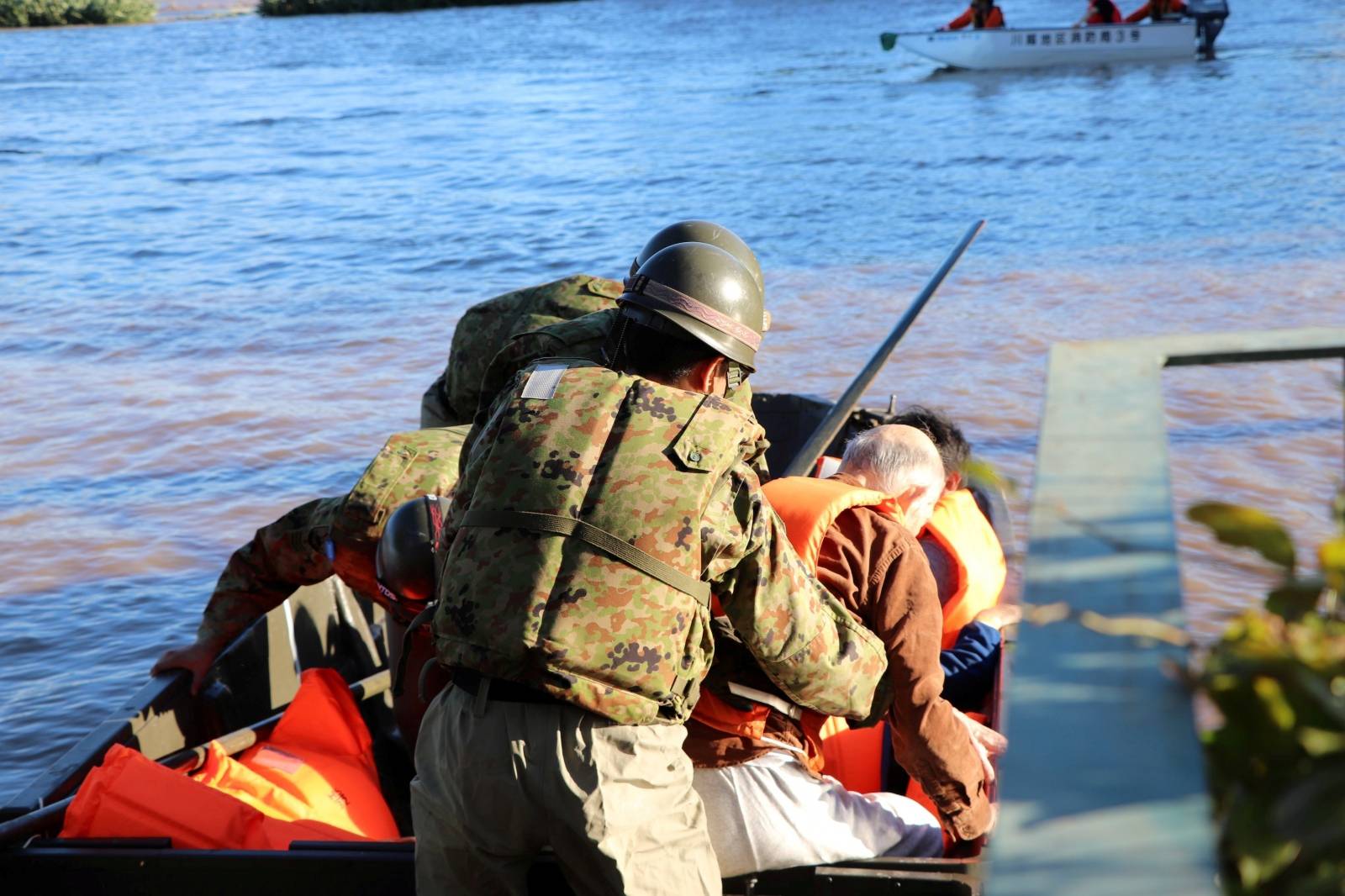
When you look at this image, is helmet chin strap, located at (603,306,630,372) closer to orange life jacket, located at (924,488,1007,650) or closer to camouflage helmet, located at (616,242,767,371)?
camouflage helmet, located at (616,242,767,371)

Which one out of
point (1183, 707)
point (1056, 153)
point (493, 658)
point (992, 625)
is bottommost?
point (1056, 153)

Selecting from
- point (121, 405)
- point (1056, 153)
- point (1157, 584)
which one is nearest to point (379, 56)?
point (1056, 153)

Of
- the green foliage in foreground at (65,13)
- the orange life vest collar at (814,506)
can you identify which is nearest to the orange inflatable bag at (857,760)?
the orange life vest collar at (814,506)

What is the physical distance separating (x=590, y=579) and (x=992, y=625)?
1593 mm

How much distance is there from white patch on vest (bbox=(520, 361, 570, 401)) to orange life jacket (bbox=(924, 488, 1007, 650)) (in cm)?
146

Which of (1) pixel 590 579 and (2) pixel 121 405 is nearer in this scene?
(1) pixel 590 579

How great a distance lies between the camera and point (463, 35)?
3981cm

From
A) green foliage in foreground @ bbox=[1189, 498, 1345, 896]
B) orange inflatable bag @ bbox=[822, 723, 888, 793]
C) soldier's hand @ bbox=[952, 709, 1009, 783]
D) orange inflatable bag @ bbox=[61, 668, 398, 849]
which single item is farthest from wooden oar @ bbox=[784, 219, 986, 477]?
A: green foliage in foreground @ bbox=[1189, 498, 1345, 896]

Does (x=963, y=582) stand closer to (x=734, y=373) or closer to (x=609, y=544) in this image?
(x=734, y=373)

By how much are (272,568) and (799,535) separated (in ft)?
5.25

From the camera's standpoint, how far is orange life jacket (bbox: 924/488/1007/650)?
3650 mm

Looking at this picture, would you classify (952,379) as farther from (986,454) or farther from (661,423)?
(661,423)

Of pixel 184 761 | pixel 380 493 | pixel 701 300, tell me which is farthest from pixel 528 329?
pixel 184 761

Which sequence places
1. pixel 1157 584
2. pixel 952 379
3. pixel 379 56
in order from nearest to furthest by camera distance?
1. pixel 1157 584
2. pixel 952 379
3. pixel 379 56
